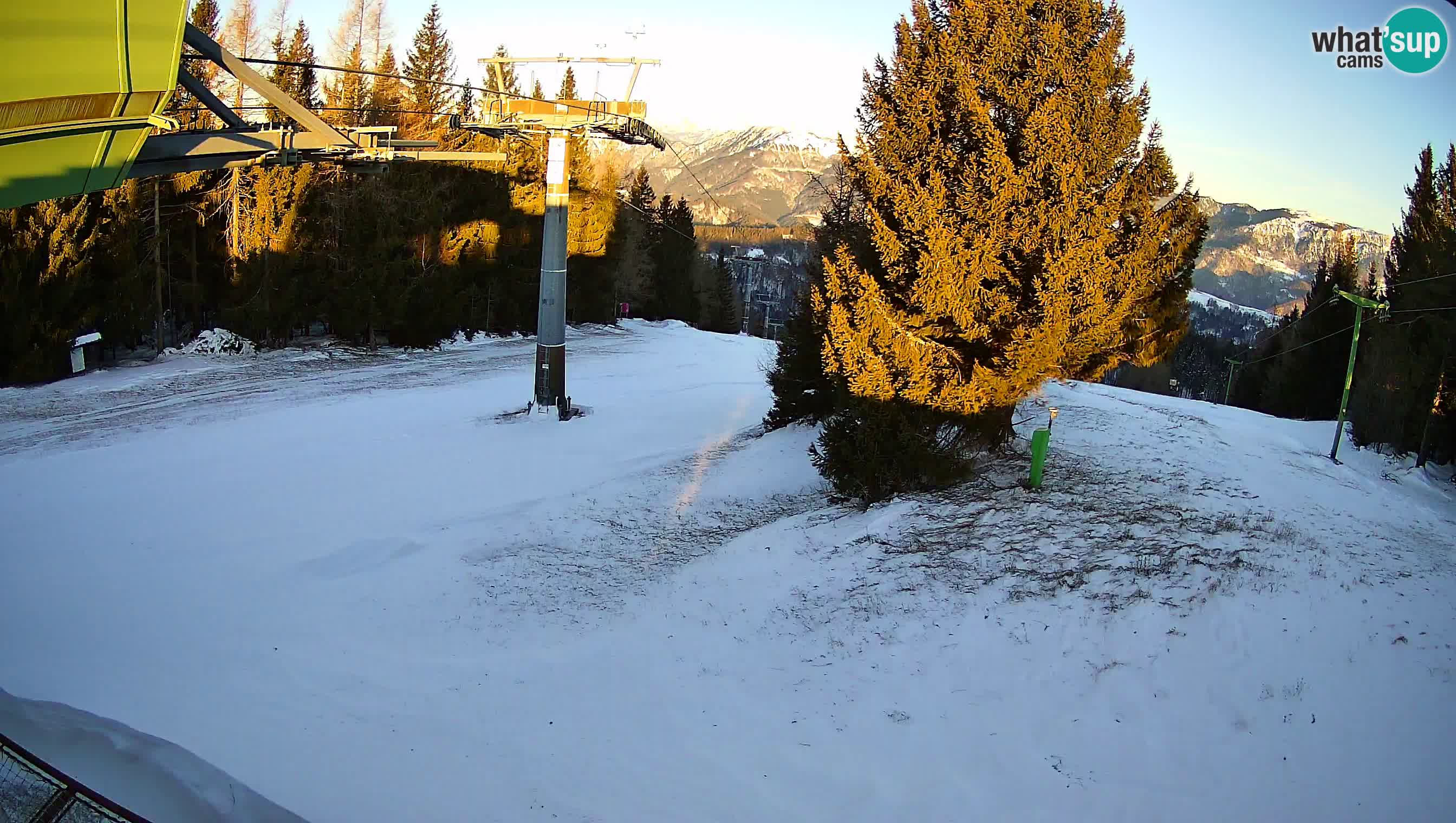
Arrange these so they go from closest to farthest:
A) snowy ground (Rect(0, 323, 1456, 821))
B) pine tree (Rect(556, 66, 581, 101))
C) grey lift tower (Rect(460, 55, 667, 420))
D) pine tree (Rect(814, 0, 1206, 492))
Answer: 1. snowy ground (Rect(0, 323, 1456, 821))
2. pine tree (Rect(814, 0, 1206, 492))
3. grey lift tower (Rect(460, 55, 667, 420))
4. pine tree (Rect(556, 66, 581, 101))

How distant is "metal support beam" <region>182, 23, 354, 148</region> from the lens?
6441 mm

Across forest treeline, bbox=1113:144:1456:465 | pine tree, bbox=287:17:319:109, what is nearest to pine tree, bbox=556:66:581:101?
pine tree, bbox=287:17:319:109

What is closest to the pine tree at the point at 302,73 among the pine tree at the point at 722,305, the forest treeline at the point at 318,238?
the forest treeline at the point at 318,238

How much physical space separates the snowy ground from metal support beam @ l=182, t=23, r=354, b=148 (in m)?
5.22

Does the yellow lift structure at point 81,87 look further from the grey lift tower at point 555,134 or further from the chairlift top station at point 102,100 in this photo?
the grey lift tower at point 555,134

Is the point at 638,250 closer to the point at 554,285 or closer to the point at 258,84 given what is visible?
the point at 554,285

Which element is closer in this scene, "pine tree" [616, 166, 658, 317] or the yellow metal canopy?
the yellow metal canopy

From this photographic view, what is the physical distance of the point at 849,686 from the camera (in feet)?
24.9

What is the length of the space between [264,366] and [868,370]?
21062 mm

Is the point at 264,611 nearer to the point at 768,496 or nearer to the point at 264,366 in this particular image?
the point at 768,496

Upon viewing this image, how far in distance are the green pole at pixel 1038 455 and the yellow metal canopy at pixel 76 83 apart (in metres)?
9.82

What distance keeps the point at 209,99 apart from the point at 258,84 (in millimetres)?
815

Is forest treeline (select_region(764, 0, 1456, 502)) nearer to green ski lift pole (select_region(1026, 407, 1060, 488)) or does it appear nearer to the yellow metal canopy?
green ski lift pole (select_region(1026, 407, 1060, 488))

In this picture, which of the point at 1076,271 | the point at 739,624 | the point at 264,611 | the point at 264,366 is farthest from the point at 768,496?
the point at 264,366
